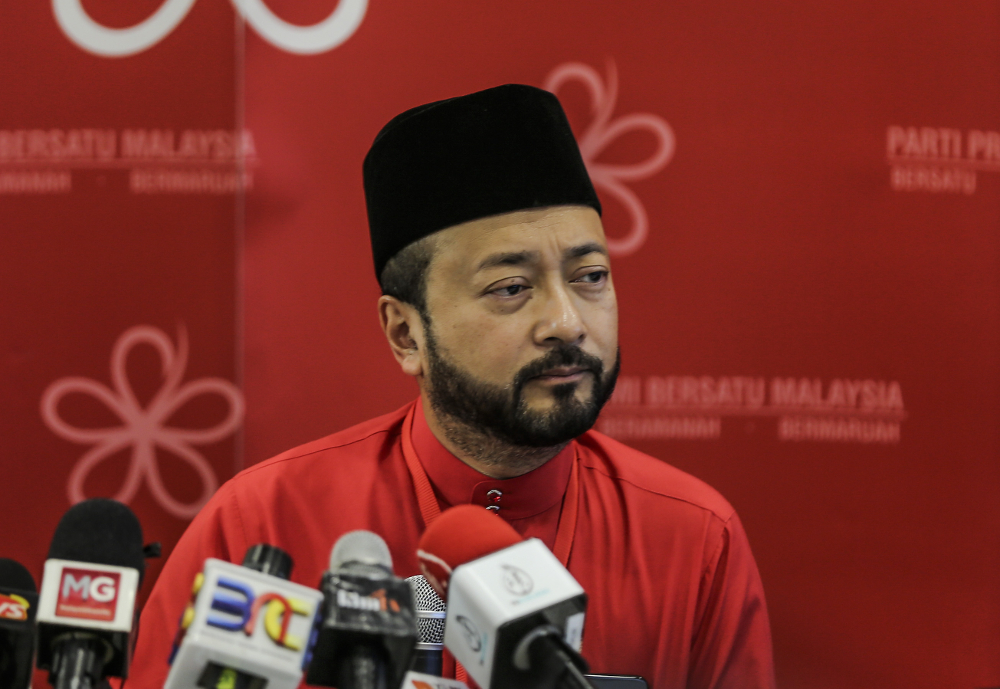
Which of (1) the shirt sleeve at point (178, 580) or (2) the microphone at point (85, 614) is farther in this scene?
(1) the shirt sleeve at point (178, 580)

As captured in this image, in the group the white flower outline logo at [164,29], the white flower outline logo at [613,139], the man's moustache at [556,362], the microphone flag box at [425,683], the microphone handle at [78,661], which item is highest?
the white flower outline logo at [164,29]

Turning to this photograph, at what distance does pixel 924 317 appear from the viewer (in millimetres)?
2225

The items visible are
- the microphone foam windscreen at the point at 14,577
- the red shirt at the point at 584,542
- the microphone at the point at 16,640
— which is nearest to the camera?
the microphone at the point at 16,640

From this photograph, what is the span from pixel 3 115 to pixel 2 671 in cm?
165

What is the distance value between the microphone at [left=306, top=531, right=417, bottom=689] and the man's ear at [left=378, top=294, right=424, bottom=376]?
2.75 feet

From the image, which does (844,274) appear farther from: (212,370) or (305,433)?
(212,370)

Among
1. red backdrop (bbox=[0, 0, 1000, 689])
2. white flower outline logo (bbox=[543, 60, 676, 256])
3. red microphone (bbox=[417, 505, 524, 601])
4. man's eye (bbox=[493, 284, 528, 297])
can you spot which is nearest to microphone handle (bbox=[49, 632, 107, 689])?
red microphone (bbox=[417, 505, 524, 601])

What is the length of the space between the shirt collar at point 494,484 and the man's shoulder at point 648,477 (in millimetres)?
140

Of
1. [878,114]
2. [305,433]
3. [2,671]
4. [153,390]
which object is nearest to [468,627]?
[2,671]

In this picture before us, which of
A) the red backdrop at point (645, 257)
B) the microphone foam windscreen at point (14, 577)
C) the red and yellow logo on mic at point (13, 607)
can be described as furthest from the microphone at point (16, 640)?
the red backdrop at point (645, 257)

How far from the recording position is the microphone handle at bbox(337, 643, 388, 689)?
0.74 m

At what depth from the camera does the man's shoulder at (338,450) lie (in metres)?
1.73

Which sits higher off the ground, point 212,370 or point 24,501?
point 212,370

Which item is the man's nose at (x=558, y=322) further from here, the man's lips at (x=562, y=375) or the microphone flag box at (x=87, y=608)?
the microphone flag box at (x=87, y=608)
